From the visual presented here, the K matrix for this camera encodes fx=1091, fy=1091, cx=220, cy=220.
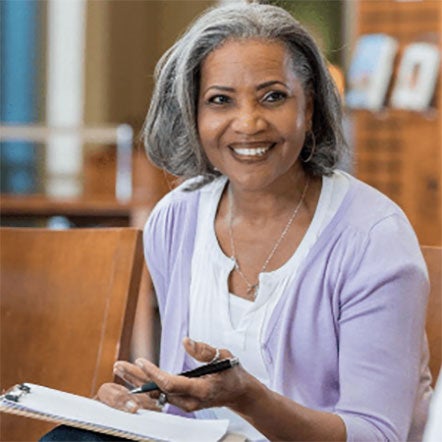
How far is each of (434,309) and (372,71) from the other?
197 inches

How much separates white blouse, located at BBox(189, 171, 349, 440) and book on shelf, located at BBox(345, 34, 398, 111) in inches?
193

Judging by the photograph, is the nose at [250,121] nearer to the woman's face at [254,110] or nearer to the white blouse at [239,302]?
the woman's face at [254,110]

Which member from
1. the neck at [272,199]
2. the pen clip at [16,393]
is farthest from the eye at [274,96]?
the pen clip at [16,393]

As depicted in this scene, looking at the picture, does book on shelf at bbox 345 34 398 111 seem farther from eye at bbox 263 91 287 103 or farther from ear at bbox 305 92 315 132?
eye at bbox 263 91 287 103

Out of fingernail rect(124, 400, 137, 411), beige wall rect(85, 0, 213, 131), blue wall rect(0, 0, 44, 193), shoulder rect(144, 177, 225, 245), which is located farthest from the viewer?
beige wall rect(85, 0, 213, 131)

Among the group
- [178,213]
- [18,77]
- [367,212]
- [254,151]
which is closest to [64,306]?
[178,213]

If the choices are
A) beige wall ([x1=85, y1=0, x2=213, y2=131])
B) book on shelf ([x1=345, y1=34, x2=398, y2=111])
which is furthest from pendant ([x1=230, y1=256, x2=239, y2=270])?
beige wall ([x1=85, y1=0, x2=213, y2=131])

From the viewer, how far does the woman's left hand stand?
1.34 meters

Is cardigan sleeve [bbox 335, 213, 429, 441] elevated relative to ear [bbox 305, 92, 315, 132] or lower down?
lower down

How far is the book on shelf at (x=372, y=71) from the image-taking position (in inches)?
262

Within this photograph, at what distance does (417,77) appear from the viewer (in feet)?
21.4

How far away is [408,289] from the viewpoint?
5.32ft

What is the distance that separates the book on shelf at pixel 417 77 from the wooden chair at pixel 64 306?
4.74 metres

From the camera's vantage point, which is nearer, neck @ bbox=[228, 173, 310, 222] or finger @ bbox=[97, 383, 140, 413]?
finger @ bbox=[97, 383, 140, 413]
